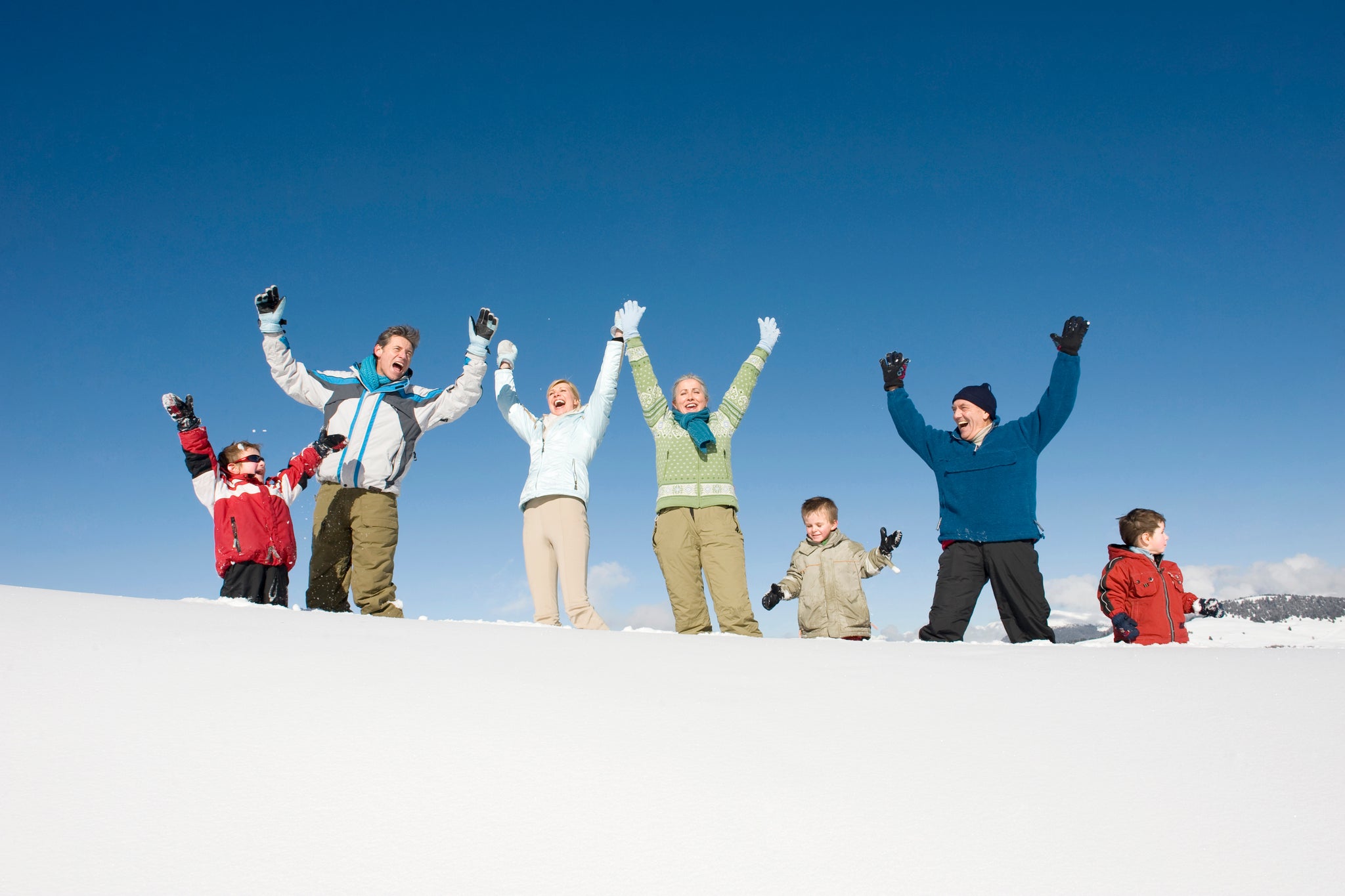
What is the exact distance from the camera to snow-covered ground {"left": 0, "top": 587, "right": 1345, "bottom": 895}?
5.37 ft

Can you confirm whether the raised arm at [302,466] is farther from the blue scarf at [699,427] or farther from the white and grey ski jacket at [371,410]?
the blue scarf at [699,427]

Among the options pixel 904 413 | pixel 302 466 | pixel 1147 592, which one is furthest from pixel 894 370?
pixel 302 466

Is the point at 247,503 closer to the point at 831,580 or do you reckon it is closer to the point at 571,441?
the point at 571,441

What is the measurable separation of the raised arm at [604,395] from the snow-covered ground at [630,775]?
10.2 ft

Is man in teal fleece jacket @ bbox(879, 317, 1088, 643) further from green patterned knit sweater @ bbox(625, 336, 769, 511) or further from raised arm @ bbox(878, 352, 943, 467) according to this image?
green patterned knit sweater @ bbox(625, 336, 769, 511)

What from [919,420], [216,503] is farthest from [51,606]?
[919,420]

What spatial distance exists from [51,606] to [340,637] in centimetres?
132

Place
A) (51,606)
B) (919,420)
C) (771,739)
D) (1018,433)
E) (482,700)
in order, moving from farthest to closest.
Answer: (919,420) → (1018,433) → (51,606) → (482,700) → (771,739)

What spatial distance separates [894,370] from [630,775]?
14.5 ft

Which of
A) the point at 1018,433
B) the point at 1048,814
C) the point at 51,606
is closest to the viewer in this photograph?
the point at 1048,814

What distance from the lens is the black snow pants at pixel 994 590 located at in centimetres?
505

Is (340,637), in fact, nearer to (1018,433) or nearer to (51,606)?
(51,606)

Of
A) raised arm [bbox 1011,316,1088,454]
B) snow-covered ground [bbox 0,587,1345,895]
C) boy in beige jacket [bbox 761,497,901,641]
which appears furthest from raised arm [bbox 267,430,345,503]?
raised arm [bbox 1011,316,1088,454]

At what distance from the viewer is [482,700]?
2498mm
